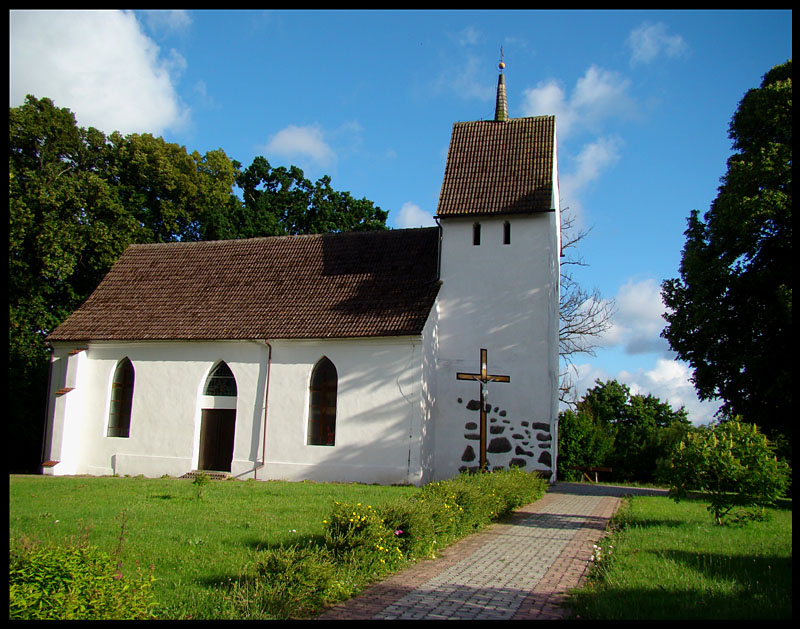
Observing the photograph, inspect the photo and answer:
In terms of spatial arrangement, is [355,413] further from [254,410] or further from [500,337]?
[500,337]

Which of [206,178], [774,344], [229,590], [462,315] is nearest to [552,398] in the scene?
[462,315]

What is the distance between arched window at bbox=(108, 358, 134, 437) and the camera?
908 inches

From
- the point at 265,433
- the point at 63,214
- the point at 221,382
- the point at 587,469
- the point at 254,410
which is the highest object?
the point at 63,214

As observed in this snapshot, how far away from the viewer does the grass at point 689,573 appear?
6.05 m

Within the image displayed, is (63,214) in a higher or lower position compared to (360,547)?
higher

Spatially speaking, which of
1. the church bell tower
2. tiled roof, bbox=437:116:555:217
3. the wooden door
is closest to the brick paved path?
the church bell tower

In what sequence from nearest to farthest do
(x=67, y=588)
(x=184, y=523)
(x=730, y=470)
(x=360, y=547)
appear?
1. (x=67, y=588)
2. (x=360, y=547)
3. (x=184, y=523)
4. (x=730, y=470)

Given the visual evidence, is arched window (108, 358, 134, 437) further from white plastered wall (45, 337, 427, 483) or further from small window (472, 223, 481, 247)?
small window (472, 223, 481, 247)

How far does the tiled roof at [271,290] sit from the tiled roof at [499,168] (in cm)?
210

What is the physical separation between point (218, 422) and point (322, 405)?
3.76 metres

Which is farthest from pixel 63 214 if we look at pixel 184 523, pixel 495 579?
pixel 495 579

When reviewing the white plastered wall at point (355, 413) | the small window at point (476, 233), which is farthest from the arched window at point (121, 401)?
the small window at point (476, 233)

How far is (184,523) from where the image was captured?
428 inches

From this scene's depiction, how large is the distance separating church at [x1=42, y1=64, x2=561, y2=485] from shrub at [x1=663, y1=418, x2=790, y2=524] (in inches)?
326
